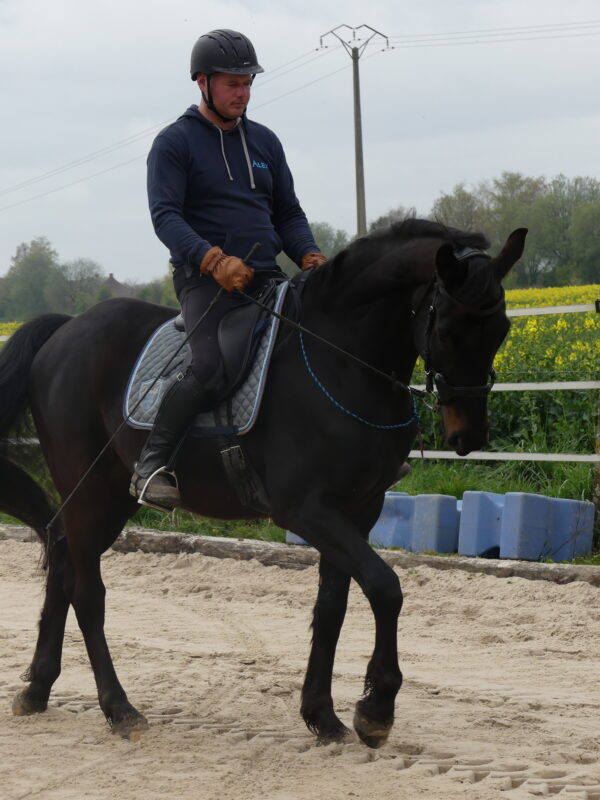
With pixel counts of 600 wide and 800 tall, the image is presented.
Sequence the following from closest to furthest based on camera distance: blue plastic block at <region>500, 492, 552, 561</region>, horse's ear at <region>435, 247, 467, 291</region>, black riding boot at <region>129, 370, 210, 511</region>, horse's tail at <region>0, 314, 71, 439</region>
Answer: horse's ear at <region>435, 247, 467, 291</region> < black riding boot at <region>129, 370, 210, 511</region> < horse's tail at <region>0, 314, 71, 439</region> < blue plastic block at <region>500, 492, 552, 561</region>

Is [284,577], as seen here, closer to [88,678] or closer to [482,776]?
[88,678]

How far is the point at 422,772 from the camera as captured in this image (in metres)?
3.87

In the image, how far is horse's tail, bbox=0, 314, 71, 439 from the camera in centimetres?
535

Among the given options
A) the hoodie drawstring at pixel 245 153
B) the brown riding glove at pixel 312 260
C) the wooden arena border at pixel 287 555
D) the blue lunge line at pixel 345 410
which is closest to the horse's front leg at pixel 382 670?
the blue lunge line at pixel 345 410

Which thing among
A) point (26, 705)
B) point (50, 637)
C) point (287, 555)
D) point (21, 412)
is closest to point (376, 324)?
point (21, 412)

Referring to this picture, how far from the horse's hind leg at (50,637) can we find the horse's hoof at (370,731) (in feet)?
5.34

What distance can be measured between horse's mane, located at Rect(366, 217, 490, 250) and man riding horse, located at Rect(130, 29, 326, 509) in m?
0.63

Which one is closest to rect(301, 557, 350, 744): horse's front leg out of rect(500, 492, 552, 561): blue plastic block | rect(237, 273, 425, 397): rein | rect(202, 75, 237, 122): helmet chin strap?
rect(237, 273, 425, 397): rein

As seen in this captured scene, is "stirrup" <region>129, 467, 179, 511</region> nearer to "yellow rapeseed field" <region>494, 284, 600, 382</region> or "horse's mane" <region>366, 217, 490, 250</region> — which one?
"horse's mane" <region>366, 217, 490, 250</region>

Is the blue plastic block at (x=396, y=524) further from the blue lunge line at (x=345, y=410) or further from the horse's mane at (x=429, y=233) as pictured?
the horse's mane at (x=429, y=233)

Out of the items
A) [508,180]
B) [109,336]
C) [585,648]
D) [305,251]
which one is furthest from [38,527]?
[508,180]

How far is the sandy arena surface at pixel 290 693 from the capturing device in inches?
151

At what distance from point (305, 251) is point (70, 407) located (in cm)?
138

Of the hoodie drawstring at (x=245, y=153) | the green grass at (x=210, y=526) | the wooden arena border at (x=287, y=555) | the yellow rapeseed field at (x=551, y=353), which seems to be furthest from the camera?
the yellow rapeseed field at (x=551, y=353)
